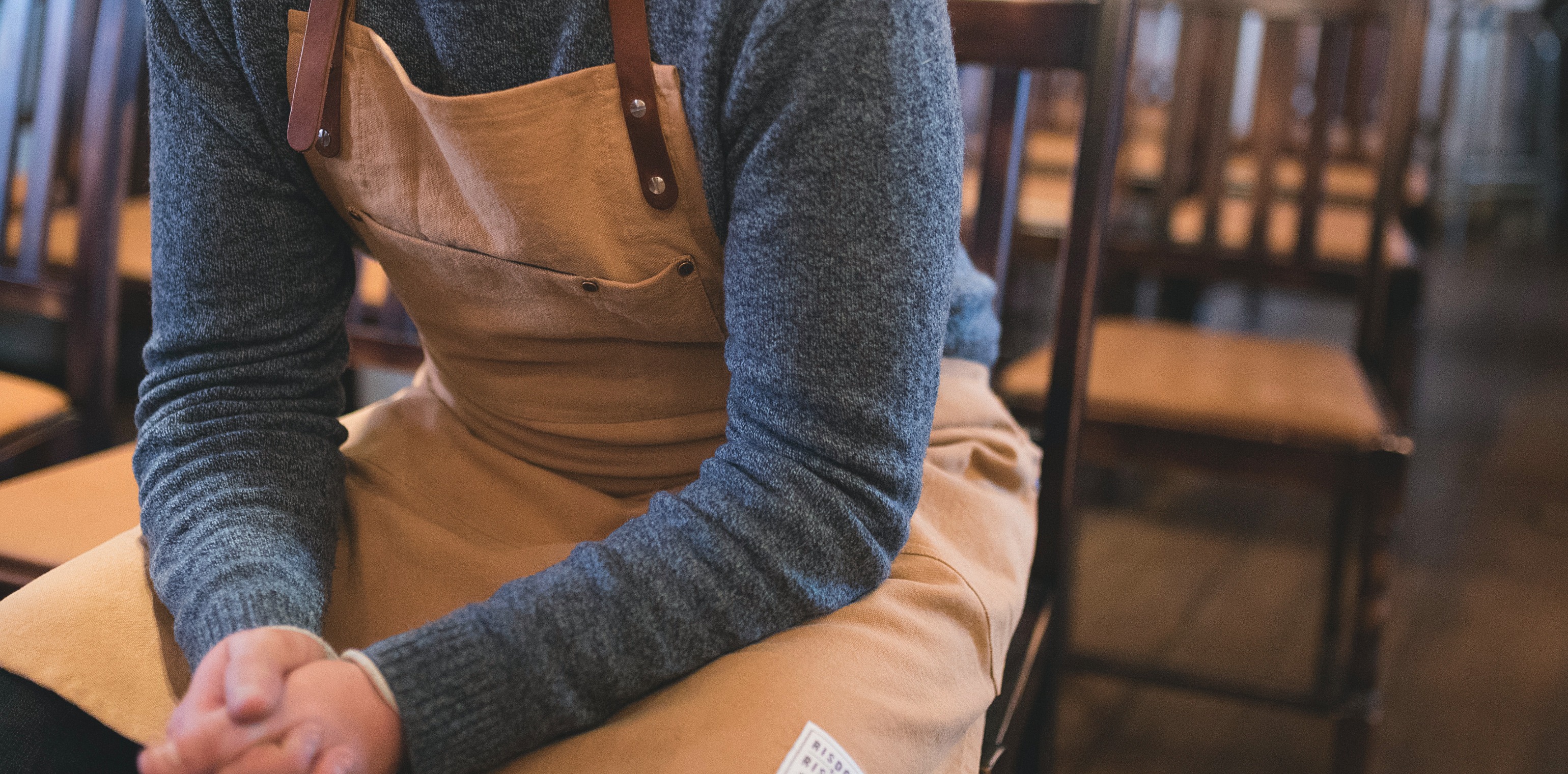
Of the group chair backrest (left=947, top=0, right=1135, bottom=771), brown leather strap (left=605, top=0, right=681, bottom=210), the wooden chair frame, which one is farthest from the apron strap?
the wooden chair frame

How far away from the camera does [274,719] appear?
429mm

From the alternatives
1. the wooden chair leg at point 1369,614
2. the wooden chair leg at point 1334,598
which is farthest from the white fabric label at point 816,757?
the wooden chair leg at point 1334,598

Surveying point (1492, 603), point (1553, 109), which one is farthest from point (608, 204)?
point (1553, 109)

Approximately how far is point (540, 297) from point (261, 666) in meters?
0.22

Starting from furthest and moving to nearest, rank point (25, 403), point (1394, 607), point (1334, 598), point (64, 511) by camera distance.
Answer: point (1394, 607) → point (1334, 598) → point (25, 403) → point (64, 511)

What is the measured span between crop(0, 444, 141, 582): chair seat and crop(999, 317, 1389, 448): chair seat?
702 millimetres

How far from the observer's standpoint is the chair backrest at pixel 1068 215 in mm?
741

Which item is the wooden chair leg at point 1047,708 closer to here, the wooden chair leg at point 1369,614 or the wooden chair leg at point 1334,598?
the wooden chair leg at point 1369,614

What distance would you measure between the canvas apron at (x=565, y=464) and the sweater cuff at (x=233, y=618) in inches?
1.5

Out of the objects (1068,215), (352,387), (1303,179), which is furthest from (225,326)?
(1303,179)

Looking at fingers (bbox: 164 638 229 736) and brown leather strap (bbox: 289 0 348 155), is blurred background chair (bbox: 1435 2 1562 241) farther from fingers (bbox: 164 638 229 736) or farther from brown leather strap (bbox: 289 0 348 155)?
fingers (bbox: 164 638 229 736)

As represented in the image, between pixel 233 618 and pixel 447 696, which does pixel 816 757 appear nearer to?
pixel 447 696

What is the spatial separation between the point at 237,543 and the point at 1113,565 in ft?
Answer: 4.67

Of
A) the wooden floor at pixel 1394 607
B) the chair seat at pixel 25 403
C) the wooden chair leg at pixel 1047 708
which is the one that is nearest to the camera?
the wooden chair leg at pixel 1047 708
